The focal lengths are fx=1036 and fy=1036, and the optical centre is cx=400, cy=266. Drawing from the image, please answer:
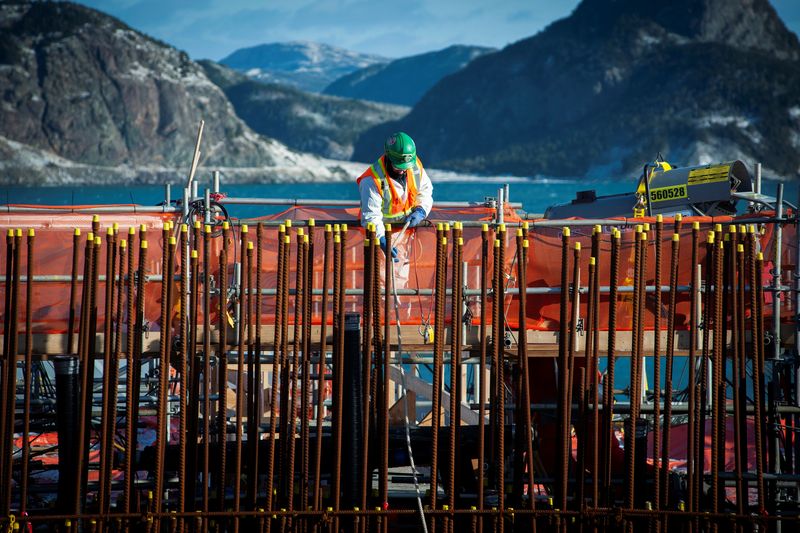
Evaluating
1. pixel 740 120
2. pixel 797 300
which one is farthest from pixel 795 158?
pixel 797 300

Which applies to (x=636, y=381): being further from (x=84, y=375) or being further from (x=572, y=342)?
(x=84, y=375)

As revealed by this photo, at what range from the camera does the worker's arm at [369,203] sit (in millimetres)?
10203

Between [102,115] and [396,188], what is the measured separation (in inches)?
7218

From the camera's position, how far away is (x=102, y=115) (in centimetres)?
18438

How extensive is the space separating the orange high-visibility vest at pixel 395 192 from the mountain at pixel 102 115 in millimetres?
164932

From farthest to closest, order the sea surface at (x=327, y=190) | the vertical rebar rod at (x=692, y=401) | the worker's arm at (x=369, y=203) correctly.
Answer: the sea surface at (x=327, y=190), the worker's arm at (x=369, y=203), the vertical rebar rod at (x=692, y=401)

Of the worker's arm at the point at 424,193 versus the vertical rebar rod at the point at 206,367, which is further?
the worker's arm at the point at 424,193

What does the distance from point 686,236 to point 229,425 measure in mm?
5612

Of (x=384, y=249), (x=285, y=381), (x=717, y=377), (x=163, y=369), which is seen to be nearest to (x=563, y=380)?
(x=717, y=377)

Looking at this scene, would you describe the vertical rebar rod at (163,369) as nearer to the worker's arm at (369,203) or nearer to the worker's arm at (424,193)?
the worker's arm at (369,203)

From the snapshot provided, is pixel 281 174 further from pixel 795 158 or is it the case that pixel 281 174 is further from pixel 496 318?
pixel 496 318

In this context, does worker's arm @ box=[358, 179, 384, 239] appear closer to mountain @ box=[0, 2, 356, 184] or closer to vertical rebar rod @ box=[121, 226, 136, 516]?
vertical rebar rod @ box=[121, 226, 136, 516]

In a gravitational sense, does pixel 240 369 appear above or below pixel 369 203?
below

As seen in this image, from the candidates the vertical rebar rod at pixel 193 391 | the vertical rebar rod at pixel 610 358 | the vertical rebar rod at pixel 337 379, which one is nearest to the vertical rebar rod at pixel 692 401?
the vertical rebar rod at pixel 610 358
